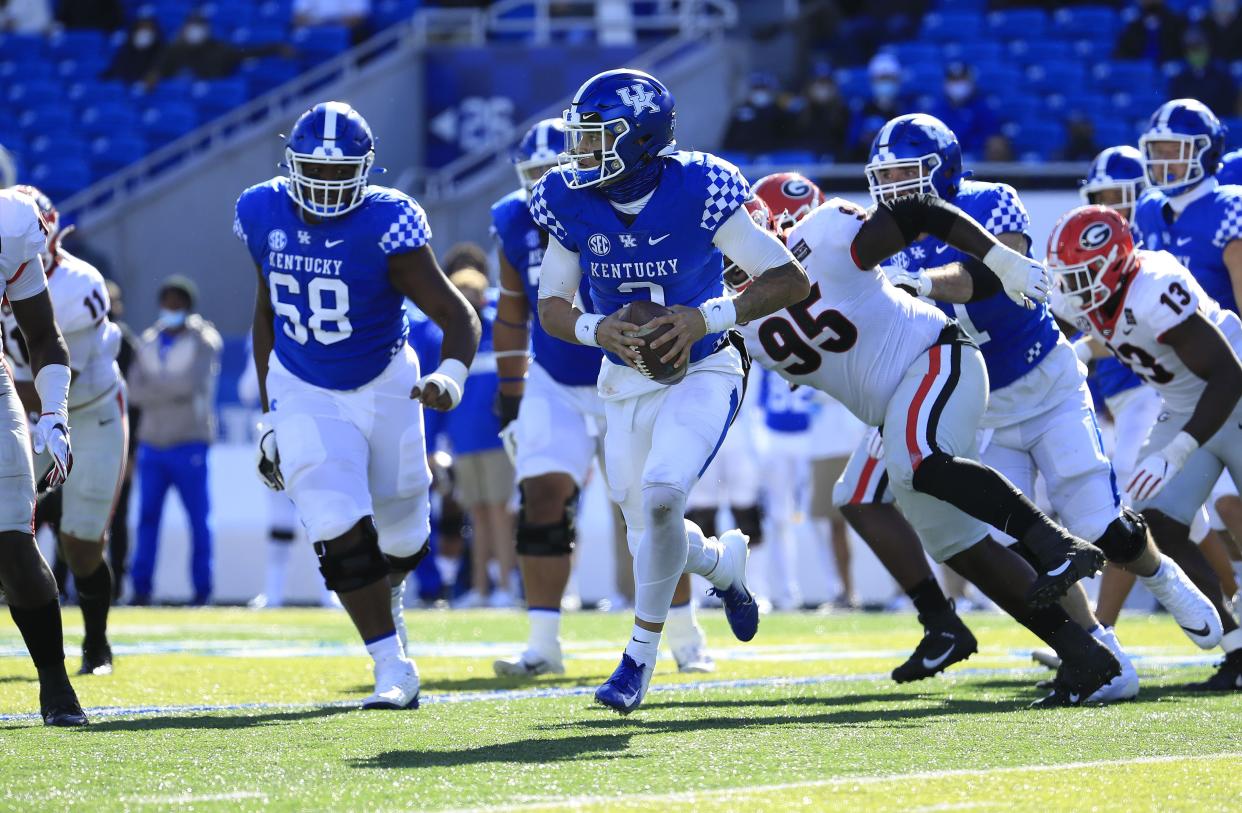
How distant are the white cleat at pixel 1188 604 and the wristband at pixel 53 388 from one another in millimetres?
3151

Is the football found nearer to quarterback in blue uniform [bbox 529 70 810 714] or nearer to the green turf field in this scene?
quarterback in blue uniform [bbox 529 70 810 714]

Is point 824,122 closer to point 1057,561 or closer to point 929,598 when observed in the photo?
point 929,598

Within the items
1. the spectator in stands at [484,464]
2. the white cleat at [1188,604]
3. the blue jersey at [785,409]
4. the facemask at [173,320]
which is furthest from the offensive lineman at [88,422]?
the blue jersey at [785,409]

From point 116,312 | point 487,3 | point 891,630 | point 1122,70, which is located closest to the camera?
point 891,630

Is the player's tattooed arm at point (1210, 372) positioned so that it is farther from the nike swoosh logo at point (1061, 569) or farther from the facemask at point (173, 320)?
the facemask at point (173, 320)

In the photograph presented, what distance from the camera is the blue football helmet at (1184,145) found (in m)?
6.93

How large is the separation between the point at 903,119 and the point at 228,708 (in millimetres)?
2706

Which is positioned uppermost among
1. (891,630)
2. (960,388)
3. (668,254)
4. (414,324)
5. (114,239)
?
(668,254)

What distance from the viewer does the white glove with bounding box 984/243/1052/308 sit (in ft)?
16.6

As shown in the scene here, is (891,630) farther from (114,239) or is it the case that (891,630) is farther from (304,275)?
(114,239)

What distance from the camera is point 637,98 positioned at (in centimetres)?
492

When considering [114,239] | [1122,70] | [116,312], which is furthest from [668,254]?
[114,239]

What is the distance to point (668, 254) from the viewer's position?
4969mm

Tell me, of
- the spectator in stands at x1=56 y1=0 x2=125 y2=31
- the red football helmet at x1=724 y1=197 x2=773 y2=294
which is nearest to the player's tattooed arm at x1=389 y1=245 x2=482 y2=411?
the red football helmet at x1=724 y1=197 x2=773 y2=294
